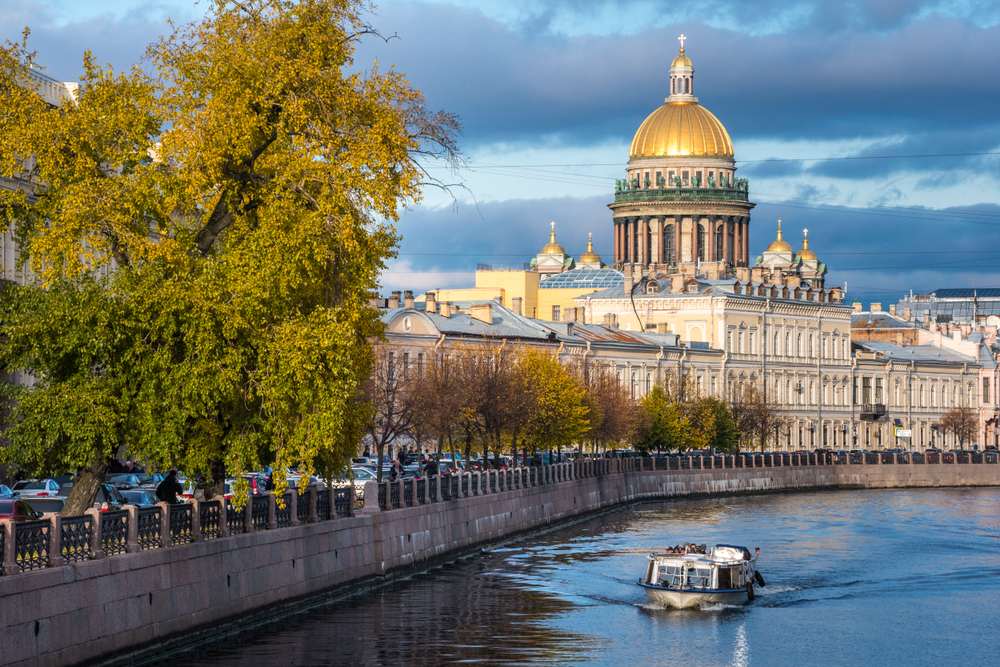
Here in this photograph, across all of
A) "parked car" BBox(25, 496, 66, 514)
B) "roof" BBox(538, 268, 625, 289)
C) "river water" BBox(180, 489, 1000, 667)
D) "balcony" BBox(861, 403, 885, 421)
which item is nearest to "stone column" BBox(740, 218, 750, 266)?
"roof" BBox(538, 268, 625, 289)

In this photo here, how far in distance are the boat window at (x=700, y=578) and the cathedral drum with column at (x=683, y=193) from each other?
4529 inches

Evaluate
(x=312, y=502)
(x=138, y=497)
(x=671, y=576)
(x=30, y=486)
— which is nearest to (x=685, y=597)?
(x=671, y=576)

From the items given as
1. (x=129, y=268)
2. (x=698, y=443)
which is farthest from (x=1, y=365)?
(x=698, y=443)

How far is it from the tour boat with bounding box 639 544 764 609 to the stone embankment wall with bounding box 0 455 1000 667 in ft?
19.1

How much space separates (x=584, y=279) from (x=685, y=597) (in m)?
100

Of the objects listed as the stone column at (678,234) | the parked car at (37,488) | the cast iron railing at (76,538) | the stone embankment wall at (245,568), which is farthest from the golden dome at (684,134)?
the cast iron railing at (76,538)

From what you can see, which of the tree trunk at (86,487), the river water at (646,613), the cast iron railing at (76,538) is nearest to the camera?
the cast iron railing at (76,538)

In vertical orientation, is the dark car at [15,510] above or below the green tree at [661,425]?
below

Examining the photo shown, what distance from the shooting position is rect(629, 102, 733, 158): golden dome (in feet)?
506

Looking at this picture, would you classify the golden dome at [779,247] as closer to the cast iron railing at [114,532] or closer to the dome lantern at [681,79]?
the dome lantern at [681,79]

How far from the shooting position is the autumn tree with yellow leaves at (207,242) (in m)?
27.0

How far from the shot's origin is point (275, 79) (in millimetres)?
28000

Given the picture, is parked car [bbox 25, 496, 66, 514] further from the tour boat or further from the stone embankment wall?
the tour boat

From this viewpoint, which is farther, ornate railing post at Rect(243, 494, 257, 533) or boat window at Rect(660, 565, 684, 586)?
boat window at Rect(660, 565, 684, 586)
